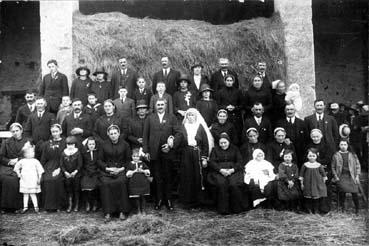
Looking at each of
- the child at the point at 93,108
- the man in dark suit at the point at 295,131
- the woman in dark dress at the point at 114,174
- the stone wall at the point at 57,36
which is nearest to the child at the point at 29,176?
the woman in dark dress at the point at 114,174

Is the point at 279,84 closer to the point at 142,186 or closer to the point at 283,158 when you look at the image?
the point at 283,158

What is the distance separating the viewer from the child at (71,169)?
7086 mm

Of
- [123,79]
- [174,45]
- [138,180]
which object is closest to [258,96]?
[174,45]

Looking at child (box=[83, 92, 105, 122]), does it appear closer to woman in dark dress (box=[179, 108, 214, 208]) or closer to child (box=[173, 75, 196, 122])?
child (box=[173, 75, 196, 122])

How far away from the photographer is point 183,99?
25.9ft

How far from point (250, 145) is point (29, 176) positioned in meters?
3.46

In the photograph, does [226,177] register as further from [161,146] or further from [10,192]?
[10,192]

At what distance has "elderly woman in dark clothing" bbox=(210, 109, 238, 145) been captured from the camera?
744cm

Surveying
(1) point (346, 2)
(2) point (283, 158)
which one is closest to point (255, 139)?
(2) point (283, 158)

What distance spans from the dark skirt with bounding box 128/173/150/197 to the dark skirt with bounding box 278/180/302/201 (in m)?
1.96

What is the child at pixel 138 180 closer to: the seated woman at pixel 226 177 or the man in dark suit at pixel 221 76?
the seated woman at pixel 226 177

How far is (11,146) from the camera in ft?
24.4

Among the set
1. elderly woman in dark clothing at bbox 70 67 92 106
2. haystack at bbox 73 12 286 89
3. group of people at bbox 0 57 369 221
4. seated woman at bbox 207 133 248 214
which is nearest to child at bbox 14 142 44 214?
group of people at bbox 0 57 369 221

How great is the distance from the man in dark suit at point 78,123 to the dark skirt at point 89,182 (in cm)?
71
